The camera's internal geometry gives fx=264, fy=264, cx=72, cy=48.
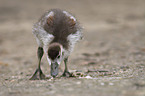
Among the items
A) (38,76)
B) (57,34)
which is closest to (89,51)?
(38,76)

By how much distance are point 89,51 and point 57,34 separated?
4948 mm

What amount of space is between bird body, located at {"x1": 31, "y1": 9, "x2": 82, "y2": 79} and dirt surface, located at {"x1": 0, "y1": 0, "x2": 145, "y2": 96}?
0.63m

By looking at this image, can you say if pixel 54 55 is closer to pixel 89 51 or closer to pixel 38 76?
pixel 38 76

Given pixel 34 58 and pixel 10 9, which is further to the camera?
pixel 10 9

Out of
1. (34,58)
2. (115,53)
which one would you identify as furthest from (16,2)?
(115,53)

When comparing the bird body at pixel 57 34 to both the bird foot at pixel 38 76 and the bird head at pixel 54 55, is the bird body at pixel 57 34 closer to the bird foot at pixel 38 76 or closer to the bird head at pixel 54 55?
the bird head at pixel 54 55

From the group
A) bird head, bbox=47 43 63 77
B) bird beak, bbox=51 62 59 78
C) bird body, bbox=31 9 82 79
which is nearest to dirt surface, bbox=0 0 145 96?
bird beak, bbox=51 62 59 78

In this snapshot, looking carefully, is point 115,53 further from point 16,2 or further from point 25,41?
point 16,2

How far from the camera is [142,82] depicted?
17.0 feet

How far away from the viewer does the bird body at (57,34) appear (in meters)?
6.16

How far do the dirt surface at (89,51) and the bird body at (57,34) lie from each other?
2.08 ft

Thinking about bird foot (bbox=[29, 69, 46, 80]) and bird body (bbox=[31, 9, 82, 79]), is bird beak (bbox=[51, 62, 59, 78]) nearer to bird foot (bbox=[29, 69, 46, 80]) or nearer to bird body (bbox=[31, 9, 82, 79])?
bird body (bbox=[31, 9, 82, 79])

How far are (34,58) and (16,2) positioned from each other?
12.5m

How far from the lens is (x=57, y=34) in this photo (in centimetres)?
638
